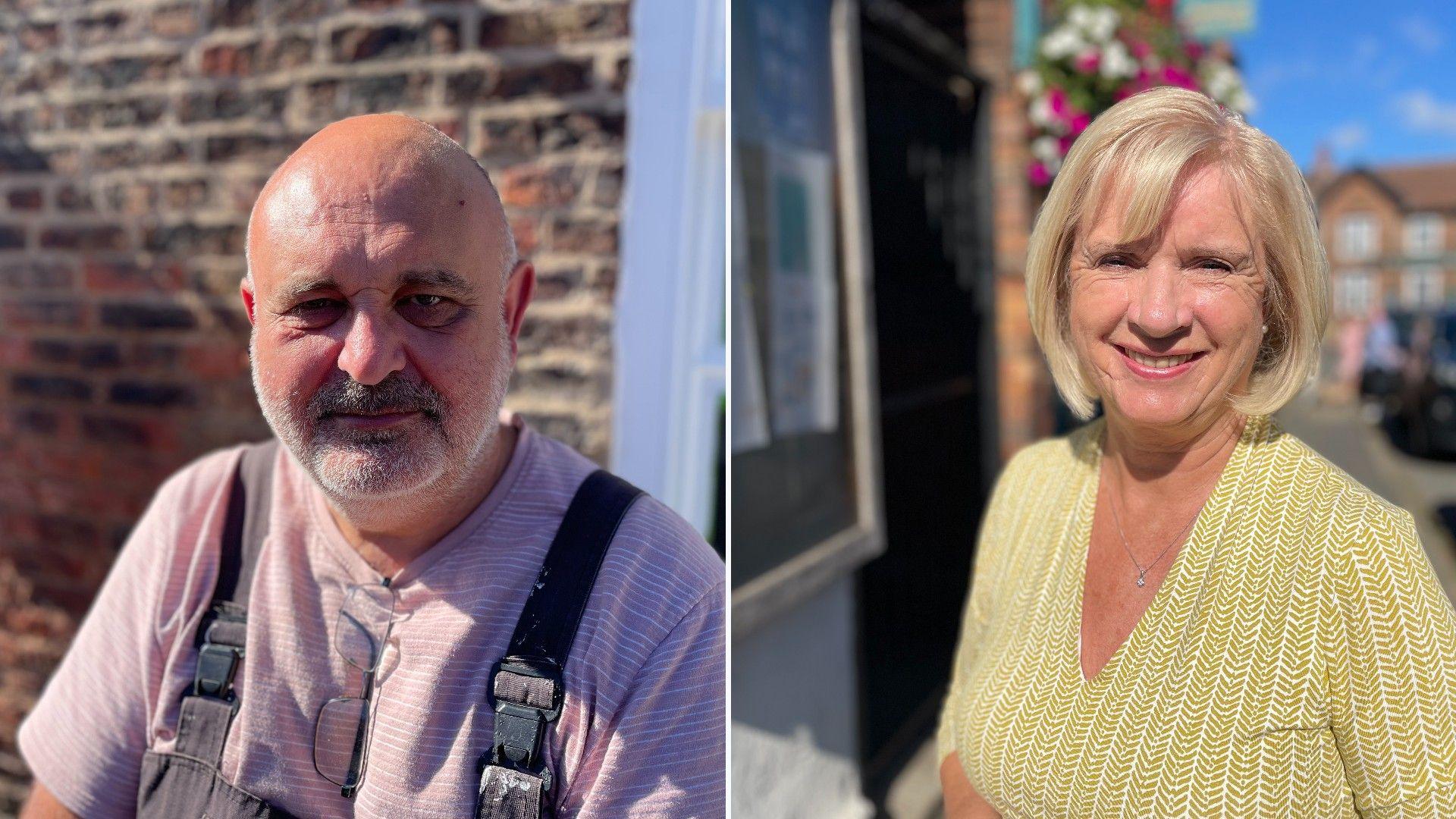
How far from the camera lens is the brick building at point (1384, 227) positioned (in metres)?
44.7

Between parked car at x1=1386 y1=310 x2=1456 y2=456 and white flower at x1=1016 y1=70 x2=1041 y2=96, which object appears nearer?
white flower at x1=1016 y1=70 x2=1041 y2=96

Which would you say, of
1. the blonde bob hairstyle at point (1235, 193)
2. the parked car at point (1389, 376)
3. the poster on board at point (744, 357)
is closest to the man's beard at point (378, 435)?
the blonde bob hairstyle at point (1235, 193)

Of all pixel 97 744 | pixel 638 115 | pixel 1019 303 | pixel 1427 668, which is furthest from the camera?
pixel 1019 303

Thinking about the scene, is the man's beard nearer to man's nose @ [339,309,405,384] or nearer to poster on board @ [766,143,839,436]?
man's nose @ [339,309,405,384]

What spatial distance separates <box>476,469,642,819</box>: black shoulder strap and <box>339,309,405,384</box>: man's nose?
0.34 m

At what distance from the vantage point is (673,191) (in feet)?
7.28

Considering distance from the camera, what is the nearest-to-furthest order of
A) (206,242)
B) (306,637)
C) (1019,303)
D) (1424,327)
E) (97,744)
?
(306,637) → (97,744) → (206,242) → (1019,303) → (1424,327)

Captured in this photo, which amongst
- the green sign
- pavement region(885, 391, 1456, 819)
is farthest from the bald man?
the green sign

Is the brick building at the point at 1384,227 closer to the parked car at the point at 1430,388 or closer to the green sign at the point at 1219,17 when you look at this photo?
the parked car at the point at 1430,388

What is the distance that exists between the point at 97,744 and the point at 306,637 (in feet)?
1.44

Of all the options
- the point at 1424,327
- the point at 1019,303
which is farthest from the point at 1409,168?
the point at 1019,303

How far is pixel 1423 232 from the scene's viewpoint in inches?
1825

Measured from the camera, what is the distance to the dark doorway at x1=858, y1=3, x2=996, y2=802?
3795 mm

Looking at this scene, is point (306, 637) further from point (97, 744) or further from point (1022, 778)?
point (1022, 778)
